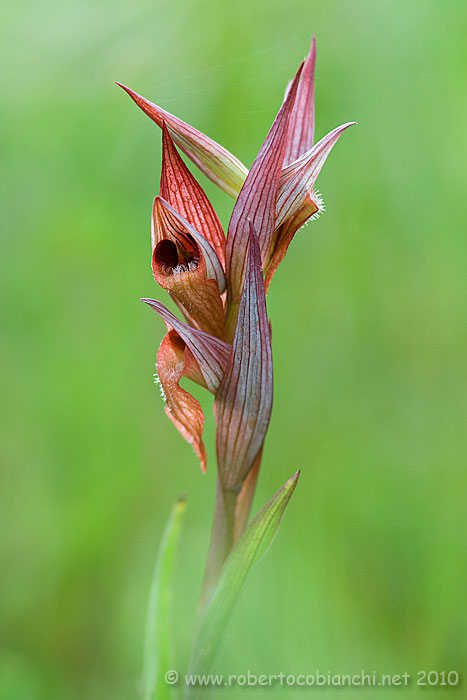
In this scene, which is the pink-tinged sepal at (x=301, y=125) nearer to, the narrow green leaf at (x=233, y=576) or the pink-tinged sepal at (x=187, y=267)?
the pink-tinged sepal at (x=187, y=267)

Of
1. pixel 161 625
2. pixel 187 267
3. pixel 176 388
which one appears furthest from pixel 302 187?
pixel 161 625

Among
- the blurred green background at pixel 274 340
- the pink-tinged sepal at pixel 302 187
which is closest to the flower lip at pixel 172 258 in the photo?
the pink-tinged sepal at pixel 302 187

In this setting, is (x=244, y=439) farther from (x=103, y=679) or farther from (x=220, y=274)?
(x=103, y=679)

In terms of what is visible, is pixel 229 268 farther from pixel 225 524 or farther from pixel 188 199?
pixel 225 524

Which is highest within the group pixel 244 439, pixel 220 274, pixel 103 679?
pixel 220 274

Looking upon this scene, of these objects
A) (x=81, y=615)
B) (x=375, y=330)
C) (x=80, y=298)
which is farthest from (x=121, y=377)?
(x=375, y=330)
